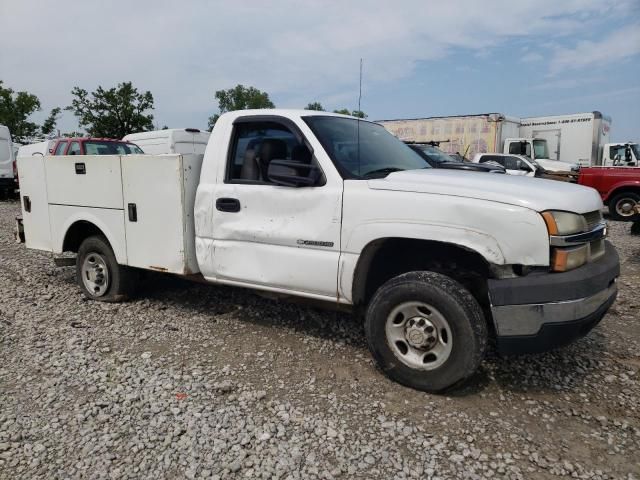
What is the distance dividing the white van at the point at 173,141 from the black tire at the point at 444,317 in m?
11.7

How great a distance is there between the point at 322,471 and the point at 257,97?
59554 millimetres

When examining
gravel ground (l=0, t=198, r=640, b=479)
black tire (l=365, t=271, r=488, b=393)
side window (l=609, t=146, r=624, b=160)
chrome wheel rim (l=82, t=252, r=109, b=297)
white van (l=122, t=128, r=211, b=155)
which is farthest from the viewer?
side window (l=609, t=146, r=624, b=160)

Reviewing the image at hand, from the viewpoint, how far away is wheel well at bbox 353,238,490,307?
334cm

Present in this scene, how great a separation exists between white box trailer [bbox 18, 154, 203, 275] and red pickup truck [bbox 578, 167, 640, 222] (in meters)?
11.3

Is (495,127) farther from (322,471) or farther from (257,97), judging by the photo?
(257,97)

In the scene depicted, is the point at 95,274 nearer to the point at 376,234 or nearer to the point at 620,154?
the point at 376,234

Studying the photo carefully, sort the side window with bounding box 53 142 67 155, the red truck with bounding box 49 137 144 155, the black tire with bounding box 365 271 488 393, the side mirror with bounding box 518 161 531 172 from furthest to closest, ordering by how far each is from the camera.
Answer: the side mirror with bounding box 518 161 531 172 < the side window with bounding box 53 142 67 155 < the red truck with bounding box 49 137 144 155 < the black tire with bounding box 365 271 488 393

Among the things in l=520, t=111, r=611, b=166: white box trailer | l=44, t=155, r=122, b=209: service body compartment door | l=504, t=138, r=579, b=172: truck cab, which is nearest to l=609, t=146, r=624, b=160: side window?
l=520, t=111, r=611, b=166: white box trailer

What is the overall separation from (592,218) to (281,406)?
2.41 metres

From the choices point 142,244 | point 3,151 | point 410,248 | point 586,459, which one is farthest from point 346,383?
point 3,151

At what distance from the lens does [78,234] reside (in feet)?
17.6

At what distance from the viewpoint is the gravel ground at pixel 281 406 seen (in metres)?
2.55

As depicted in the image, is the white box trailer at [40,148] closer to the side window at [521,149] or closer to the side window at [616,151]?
the side window at [521,149]

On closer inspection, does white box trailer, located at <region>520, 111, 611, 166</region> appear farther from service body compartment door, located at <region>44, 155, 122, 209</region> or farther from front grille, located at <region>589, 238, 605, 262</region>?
service body compartment door, located at <region>44, 155, 122, 209</region>
